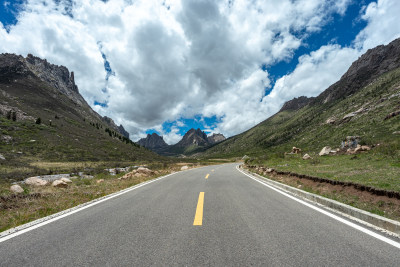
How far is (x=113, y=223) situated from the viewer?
4730mm

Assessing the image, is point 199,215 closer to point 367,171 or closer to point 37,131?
point 367,171

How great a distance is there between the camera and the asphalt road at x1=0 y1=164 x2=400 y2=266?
2.89 m

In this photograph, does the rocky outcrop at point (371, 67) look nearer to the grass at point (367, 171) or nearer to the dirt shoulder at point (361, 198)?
the grass at point (367, 171)

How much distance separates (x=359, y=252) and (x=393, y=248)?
66 cm

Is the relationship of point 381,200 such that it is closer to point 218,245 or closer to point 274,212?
point 274,212

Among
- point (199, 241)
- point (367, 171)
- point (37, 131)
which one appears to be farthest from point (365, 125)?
point (37, 131)

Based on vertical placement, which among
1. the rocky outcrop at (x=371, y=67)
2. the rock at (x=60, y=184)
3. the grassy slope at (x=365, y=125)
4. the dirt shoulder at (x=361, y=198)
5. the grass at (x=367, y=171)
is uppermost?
the rocky outcrop at (x=371, y=67)

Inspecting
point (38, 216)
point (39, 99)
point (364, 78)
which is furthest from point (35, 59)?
point (364, 78)

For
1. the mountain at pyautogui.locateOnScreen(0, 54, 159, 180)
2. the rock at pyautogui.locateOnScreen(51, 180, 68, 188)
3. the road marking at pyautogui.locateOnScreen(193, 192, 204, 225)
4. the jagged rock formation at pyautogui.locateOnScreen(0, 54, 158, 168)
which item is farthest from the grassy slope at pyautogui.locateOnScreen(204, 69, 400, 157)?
the jagged rock formation at pyautogui.locateOnScreen(0, 54, 158, 168)

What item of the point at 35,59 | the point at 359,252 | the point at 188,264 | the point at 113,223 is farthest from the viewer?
the point at 35,59

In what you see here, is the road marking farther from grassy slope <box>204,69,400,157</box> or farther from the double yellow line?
grassy slope <box>204,69,400,157</box>

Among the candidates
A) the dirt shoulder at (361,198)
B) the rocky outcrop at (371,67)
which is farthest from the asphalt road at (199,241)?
the rocky outcrop at (371,67)

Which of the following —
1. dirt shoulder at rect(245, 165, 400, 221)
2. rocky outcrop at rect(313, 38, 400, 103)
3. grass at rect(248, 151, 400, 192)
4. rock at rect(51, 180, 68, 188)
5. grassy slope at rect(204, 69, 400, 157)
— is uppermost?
rocky outcrop at rect(313, 38, 400, 103)

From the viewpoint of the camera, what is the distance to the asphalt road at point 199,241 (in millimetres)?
2895
